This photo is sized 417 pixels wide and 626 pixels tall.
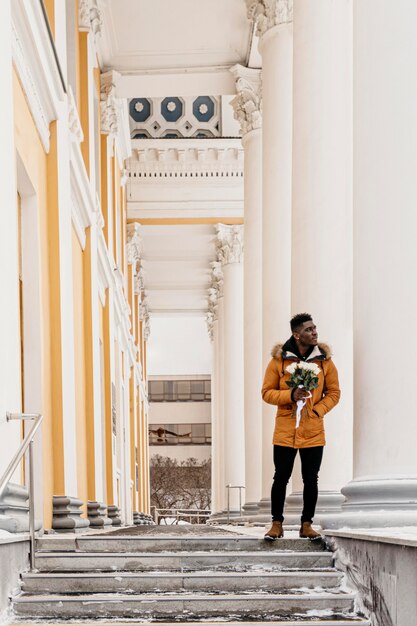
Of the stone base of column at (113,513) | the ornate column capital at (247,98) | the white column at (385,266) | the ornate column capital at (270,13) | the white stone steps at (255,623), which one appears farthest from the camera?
the ornate column capital at (247,98)

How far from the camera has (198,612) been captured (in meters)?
Answer: 6.68

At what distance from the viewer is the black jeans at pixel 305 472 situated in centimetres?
830

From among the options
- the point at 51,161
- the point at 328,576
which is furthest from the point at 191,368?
the point at 328,576

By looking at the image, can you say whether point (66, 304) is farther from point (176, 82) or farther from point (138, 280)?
point (138, 280)

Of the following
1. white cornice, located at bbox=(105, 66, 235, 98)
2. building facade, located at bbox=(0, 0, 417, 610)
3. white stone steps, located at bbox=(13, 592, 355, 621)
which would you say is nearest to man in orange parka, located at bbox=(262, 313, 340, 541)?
building facade, located at bbox=(0, 0, 417, 610)

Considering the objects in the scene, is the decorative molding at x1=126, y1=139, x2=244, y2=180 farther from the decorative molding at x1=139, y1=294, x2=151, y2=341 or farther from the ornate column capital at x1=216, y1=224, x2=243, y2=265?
the decorative molding at x1=139, y1=294, x2=151, y2=341

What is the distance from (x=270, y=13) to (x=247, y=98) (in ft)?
19.1

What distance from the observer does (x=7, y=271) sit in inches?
309

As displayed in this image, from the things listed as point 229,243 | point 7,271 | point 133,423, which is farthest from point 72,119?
point 133,423

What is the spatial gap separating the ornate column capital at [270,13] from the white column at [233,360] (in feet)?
53.8

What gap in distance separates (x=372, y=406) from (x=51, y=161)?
678 centimetres

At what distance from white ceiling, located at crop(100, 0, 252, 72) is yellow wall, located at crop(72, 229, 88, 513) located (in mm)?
6539

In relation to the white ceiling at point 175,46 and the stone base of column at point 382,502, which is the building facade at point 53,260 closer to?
the white ceiling at point 175,46

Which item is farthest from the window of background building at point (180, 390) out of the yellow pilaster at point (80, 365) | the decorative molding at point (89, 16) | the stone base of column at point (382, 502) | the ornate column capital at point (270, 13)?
the stone base of column at point (382, 502)
